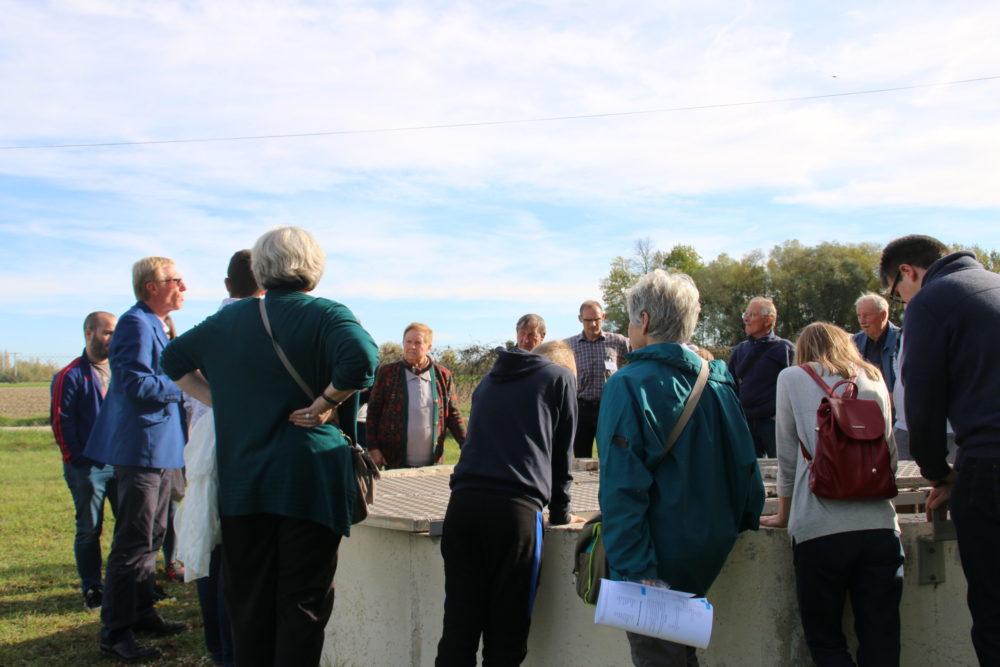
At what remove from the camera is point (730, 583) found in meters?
3.52

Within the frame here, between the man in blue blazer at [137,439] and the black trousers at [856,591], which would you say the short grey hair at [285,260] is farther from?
the black trousers at [856,591]

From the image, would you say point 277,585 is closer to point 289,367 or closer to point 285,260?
point 289,367

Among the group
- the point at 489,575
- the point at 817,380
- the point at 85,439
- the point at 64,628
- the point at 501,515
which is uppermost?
the point at 817,380

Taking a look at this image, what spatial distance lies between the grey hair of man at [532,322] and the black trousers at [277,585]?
3.69 m

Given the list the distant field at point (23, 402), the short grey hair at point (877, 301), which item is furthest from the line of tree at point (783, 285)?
the short grey hair at point (877, 301)

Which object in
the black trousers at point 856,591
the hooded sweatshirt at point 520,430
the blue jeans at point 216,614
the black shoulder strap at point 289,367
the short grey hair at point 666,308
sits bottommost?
the blue jeans at point 216,614

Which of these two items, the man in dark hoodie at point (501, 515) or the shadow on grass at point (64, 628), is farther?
the shadow on grass at point (64, 628)

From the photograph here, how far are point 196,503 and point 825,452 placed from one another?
92.8 inches

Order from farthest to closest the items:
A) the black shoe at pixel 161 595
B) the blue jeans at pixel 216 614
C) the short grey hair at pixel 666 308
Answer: the black shoe at pixel 161 595, the blue jeans at pixel 216 614, the short grey hair at pixel 666 308

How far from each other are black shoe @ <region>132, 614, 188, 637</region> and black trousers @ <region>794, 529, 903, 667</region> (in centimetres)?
373

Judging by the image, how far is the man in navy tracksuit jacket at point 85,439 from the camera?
573 cm

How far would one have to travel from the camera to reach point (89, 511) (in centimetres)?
584

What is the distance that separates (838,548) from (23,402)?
139ft

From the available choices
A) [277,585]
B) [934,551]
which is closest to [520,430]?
[277,585]
